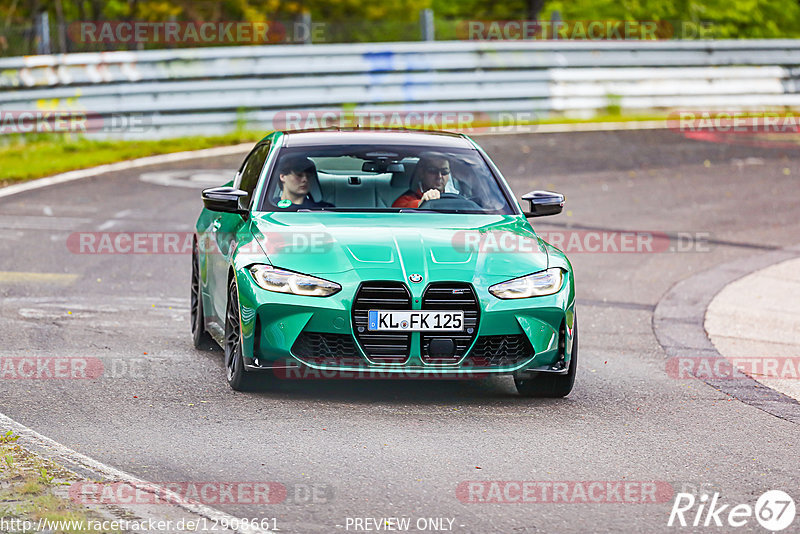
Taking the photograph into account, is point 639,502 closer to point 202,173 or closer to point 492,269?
point 492,269

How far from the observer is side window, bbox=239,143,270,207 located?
8.99 metres

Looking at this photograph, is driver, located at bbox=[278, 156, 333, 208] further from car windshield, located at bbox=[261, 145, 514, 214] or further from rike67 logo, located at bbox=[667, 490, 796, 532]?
rike67 logo, located at bbox=[667, 490, 796, 532]

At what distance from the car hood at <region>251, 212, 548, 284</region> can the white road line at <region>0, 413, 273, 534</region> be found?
166 cm

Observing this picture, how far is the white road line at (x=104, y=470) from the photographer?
211 inches

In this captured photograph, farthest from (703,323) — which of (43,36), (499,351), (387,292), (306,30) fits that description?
(306,30)

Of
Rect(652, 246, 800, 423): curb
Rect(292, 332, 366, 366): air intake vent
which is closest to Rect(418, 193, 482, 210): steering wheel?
Rect(292, 332, 366, 366): air intake vent

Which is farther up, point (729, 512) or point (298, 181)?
point (298, 181)

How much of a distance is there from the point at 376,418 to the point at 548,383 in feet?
3.89

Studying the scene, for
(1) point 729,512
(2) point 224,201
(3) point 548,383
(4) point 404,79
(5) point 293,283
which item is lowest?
(3) point 548,383

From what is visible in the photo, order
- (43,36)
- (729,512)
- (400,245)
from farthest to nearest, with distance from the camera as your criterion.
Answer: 1. (43,36)
2. (400,245)
3. (729,512)

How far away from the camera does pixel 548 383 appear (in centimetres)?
792

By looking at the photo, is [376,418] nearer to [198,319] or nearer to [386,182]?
[386,182]

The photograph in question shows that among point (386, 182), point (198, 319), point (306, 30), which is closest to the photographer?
point (386, 182)

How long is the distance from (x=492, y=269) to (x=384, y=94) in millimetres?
16083
